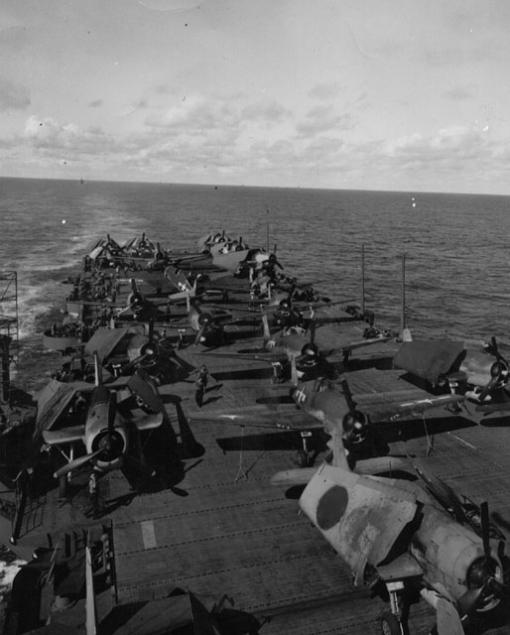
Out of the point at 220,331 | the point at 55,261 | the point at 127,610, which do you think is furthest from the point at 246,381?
the point at 55,261

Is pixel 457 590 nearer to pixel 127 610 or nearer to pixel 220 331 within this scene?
pixel 127 610

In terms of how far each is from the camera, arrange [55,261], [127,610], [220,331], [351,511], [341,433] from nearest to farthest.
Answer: [127,610] < [351,511] < [341,433] < [220,331] < [55,261]

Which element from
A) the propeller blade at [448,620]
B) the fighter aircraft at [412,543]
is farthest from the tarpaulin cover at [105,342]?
the propeller blade at [448,620]

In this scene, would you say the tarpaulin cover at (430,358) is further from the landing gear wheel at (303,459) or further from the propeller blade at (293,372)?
the landing gear wheel at (303,459)

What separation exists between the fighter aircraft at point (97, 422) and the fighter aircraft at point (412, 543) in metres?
8.44

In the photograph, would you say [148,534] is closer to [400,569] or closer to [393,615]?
[393,615]

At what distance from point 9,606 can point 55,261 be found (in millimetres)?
92806

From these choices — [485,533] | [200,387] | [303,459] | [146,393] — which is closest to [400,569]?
[485,533]

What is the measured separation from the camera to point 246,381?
39031 millimetres

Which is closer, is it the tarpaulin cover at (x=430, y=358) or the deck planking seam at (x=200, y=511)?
the deck planking seam at (x=200, y=511)

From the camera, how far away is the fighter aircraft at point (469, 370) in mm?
31250

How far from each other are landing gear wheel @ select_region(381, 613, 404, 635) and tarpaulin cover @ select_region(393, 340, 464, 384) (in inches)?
753

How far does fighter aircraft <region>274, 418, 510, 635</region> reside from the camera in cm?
1492

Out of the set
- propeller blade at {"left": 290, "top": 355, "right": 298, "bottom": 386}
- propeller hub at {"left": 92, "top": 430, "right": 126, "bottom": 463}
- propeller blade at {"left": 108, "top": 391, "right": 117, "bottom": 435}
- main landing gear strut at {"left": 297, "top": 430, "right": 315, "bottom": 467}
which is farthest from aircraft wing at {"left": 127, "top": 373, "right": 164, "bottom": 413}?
propeller blade at {"left": 290, "top": 355, "right": 298, "bottom": 386}
